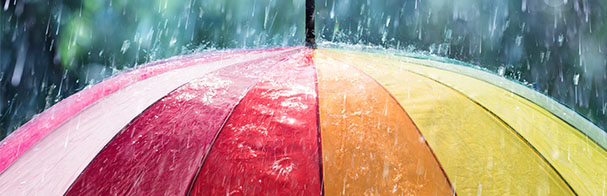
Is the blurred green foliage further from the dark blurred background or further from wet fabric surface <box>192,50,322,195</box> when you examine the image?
wet fabric surface <box>192,50,322,195</box>

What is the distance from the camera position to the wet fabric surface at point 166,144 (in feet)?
4.56

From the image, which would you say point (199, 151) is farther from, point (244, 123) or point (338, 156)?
point (338, 156)

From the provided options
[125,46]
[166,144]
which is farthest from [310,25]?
[125,46]

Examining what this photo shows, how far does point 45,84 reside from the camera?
788 cm

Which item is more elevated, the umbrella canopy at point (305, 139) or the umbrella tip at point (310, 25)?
the umbrella tip at point (310, 25)

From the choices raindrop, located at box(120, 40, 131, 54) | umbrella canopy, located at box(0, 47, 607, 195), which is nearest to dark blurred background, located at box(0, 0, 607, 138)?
raindrop, located at box(120, 40, 131, 54)

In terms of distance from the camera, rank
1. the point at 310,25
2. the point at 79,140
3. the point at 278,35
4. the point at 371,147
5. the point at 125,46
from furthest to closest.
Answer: the point at 278,35 < the point at 125,46 < the point at 310,25 < the point at 79,140 < the point at 371,147

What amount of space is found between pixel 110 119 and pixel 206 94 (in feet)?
1.15

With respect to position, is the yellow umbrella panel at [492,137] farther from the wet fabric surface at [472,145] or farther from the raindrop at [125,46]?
the raindrop at [125,46]

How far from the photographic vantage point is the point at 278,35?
9.97 metres

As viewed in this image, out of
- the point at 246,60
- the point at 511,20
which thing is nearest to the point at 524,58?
the point at 511,20

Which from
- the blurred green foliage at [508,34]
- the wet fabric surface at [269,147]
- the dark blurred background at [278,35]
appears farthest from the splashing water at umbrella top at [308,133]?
the blurred green foliage at [508,34]

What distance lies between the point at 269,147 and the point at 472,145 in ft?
2.22

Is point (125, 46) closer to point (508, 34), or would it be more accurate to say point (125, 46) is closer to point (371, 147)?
point (508, 34)
